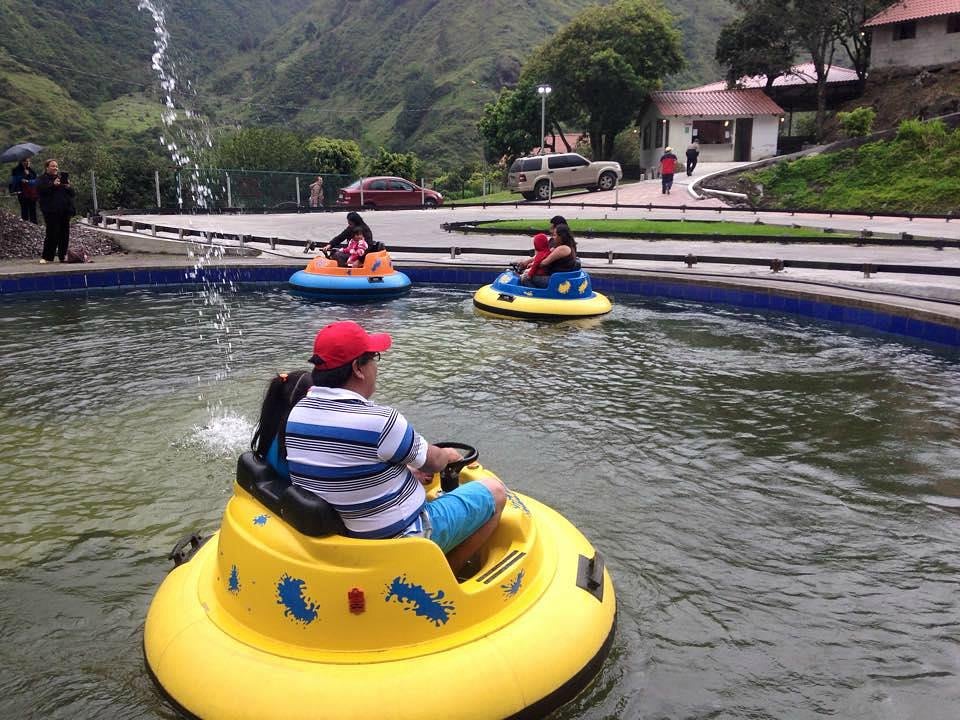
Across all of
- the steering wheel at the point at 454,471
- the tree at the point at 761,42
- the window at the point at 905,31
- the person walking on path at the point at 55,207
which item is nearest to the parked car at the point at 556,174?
the tree at the point at 761,42

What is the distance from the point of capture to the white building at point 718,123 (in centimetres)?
4003

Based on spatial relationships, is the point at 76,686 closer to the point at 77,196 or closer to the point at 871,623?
the point at 871,623

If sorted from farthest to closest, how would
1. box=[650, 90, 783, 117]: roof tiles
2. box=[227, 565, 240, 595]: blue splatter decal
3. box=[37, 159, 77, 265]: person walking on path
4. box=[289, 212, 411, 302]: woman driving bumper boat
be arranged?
box=[650, 90, 783, 117]: roof tiles
box=[37, 159, 77, 265]: person walking on path
box=[289, 212, 411, 302]: woman driving bumper boat
box=[227, 565, 240, 595]: blue splatter decal

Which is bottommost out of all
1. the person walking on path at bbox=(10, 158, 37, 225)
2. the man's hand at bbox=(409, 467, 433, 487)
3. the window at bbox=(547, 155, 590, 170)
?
the man's hand at bbox=(409, 467, 433, 487)

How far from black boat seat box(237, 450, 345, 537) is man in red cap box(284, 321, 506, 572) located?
0.13 ft

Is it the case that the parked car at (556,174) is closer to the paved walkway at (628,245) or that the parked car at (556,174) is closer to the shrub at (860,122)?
the paved walkway at (628,245)

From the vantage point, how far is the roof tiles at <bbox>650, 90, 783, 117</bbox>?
131 ft

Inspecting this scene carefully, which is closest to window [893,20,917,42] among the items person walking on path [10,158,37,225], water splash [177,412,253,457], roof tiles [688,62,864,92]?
roof tiles [688,62,864,92]

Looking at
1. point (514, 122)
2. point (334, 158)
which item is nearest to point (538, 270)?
point (334, 158)

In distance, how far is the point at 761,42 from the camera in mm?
40812

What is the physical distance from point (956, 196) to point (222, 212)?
25390 millimetres

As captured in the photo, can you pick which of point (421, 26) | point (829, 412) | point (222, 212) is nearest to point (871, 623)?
point (829, 412)

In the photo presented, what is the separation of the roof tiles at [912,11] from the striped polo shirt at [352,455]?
42.4 m

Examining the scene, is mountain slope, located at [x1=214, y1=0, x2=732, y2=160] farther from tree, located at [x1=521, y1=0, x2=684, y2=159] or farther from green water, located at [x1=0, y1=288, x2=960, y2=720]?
green water, located at [x1=0, y1=288, x2=960, y2=720]
